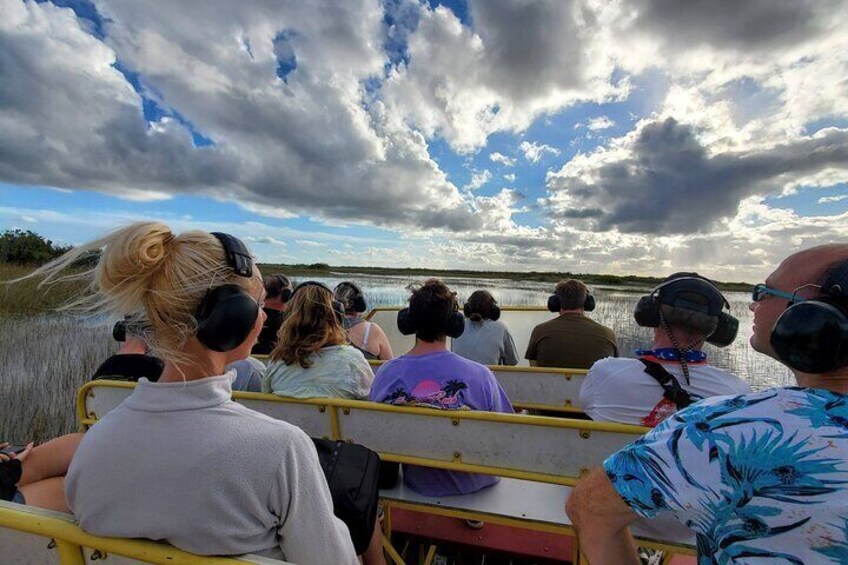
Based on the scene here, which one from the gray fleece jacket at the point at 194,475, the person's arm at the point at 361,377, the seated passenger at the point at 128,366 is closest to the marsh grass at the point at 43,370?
the seated passenger at the point at 128,366

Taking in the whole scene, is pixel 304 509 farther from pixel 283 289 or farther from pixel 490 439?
pixel 283 289

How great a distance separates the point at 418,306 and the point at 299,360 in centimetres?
96

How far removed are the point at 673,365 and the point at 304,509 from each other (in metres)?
2.07

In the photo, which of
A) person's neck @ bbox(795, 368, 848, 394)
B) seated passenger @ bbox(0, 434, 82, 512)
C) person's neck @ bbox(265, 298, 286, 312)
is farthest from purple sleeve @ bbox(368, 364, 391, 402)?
person's neck @ bbox(265, 298, 286, 312)

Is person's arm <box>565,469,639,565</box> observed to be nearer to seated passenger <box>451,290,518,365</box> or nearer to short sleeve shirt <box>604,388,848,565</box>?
short sleeve shirt <box>604,388,848,565</box>

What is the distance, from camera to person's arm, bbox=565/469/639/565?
48.2 inches

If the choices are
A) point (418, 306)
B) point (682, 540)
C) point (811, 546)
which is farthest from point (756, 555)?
point (418, 306)

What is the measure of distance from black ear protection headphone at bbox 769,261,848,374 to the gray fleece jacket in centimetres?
140

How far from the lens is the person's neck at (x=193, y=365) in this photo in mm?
1263

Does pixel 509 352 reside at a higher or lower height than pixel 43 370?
higher

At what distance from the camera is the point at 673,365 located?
229 centimetres

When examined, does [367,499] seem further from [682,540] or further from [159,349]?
[682,540]

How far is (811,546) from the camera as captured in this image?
0.94 metres

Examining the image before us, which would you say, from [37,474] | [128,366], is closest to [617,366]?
[37,474]
